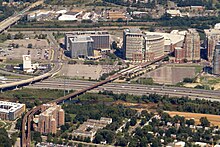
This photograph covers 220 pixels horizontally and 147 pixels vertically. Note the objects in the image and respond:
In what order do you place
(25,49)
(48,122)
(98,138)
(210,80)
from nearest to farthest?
(98,138) → (48,122) → (210,80) → (25,49)

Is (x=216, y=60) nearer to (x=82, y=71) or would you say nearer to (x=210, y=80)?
(x=210, y=80)

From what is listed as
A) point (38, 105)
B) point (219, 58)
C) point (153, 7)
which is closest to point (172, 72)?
point (219, 58)

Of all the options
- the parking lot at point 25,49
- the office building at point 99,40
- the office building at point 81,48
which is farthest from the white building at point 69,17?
the office building at point 81,48

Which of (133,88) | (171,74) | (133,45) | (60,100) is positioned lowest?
(60,100)

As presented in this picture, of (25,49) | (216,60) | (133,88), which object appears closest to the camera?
(133,88)

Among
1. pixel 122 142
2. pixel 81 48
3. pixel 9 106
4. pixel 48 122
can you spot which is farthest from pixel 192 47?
pixel 122 142

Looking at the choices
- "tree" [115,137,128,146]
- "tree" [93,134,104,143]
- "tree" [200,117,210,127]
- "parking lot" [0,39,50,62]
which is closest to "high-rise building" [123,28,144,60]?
"parking lot" [0,39,50,62]

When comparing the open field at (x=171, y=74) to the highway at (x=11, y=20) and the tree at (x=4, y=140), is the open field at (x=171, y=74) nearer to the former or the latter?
the tree at (x=4, y=140)
